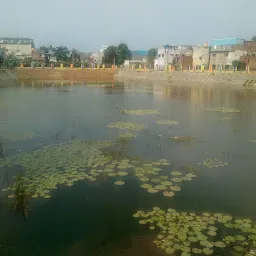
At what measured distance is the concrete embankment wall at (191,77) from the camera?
30711mm

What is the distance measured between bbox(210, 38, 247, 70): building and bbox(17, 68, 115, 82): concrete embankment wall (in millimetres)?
13958

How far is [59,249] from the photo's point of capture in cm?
347

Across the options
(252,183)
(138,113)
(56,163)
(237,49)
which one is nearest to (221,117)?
(138,113)

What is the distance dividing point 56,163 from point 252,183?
352 cm

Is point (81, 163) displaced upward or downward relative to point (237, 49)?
downward

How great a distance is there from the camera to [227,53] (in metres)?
40.6

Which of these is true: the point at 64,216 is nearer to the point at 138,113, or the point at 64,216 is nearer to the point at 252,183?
the point at 252,183

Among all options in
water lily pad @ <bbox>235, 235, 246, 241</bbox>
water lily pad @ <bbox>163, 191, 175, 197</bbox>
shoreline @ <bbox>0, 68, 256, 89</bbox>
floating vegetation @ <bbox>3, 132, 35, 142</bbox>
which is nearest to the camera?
water lily pad @ <bbox>235, 235, 246, 241</bbox>

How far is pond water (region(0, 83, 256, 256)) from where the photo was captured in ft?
12.0

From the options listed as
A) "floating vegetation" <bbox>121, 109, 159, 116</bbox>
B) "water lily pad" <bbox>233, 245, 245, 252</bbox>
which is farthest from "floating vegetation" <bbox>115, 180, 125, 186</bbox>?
"floating vegetation" <bbox>121, 109, 159, 116</bbox>

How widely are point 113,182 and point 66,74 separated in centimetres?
3803

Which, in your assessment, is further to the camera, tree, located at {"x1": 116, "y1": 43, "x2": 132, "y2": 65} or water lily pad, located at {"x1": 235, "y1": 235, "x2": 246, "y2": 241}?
tree, located at {"x1": 116, "y1": 43, "x2": 132, "y2": 65}

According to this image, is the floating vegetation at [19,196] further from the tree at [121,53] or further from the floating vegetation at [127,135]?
the tree at [121,53]

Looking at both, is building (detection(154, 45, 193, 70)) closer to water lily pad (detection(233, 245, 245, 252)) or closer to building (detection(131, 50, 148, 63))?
building (detection(131, 50, 148, 63))
